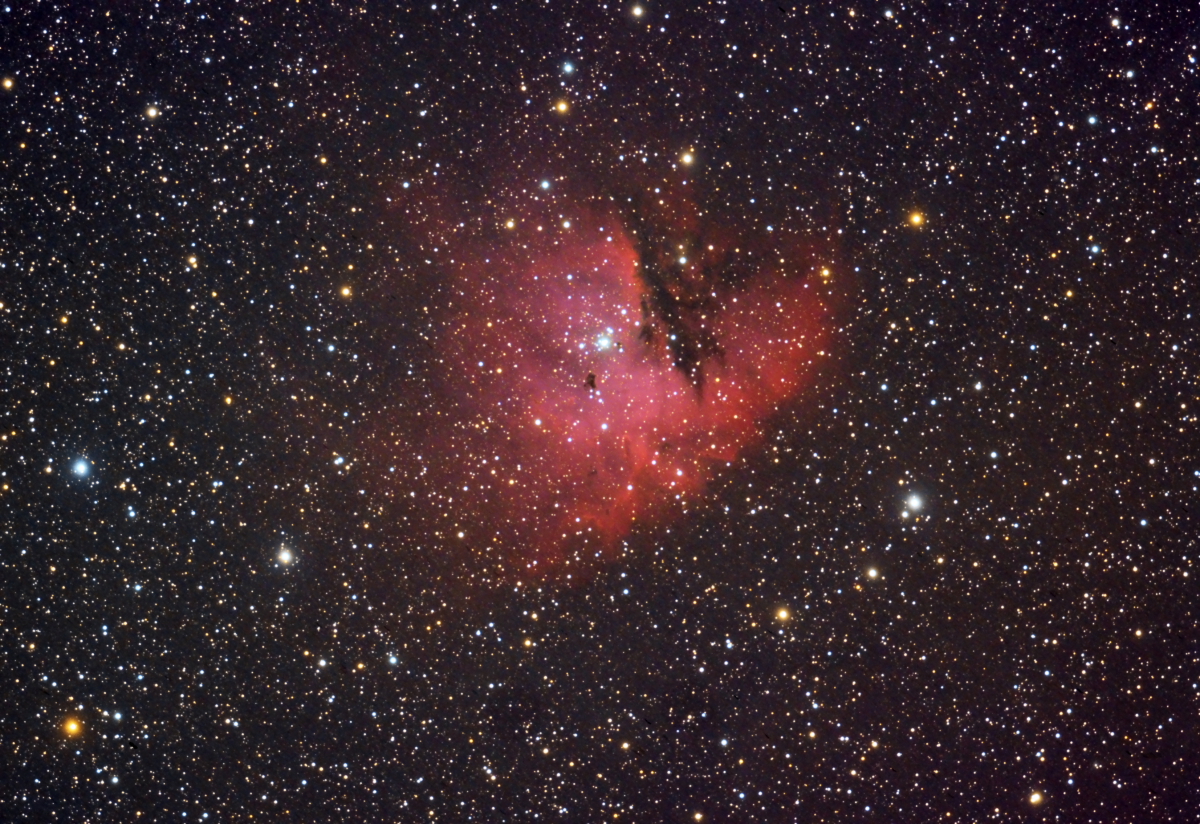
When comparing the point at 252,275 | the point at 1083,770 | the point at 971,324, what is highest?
the point at 252,275

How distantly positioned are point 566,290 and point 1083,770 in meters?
0.56

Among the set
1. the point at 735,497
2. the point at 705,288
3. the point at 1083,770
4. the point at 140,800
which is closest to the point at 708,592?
the point at 735,497

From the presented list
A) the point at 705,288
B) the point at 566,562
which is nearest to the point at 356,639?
the point at 566,562

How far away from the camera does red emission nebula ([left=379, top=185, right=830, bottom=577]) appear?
1.63 feet

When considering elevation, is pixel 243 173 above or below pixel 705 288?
above

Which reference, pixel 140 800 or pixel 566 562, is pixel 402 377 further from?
pixel 140 800

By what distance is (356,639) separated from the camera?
50 centimetres

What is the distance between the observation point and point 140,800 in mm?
505

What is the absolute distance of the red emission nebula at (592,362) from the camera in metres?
0.50

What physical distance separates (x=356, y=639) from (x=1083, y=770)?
0.58m

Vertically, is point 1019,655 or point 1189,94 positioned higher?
point 1189,94

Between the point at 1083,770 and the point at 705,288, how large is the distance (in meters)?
0.49

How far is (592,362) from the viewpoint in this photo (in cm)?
50

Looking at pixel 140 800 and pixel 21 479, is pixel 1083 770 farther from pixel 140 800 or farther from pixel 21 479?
pixel 21 479
